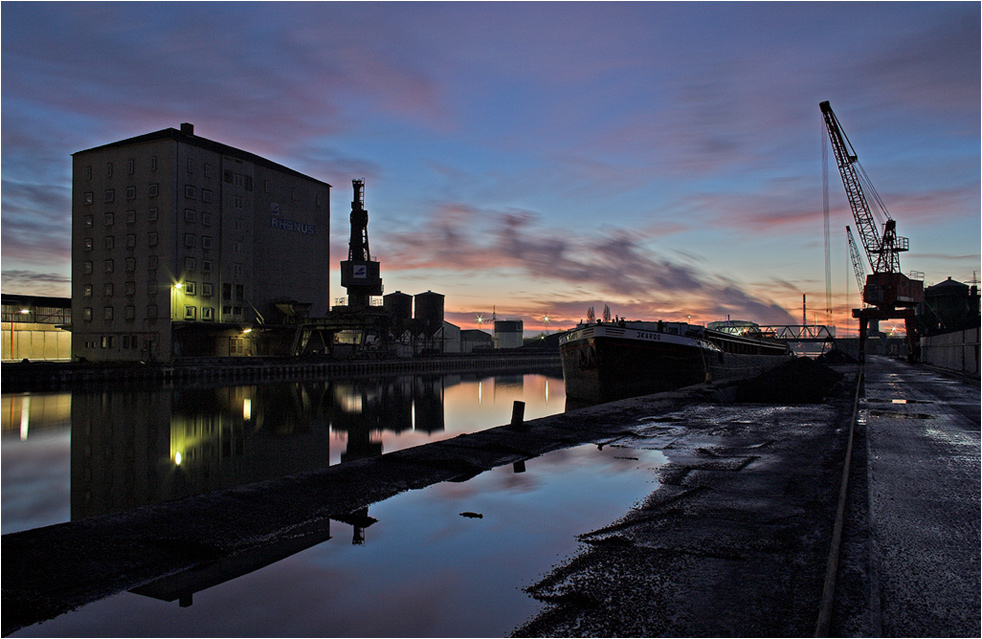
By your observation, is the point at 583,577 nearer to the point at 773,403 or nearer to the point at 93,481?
the point at 93,481

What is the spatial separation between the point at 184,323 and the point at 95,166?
20.0 m

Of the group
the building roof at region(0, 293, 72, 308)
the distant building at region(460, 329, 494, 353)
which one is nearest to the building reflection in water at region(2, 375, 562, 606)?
the building roof at region(0, 293, 72, 308)

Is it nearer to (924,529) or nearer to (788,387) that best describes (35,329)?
(788,387)

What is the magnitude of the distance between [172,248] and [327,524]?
188 feet

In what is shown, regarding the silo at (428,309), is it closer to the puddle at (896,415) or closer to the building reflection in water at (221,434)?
the building reflection in water at (221,434)

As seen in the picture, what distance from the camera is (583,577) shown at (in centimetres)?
704

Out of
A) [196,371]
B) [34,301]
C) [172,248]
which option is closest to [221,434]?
[196,371]

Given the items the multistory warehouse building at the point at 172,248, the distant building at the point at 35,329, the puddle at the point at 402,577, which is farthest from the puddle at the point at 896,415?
the distant building at the point at 35,329

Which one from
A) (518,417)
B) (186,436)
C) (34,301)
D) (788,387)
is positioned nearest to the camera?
(518,417)

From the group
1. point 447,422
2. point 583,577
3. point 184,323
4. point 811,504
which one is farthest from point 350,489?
point 184,323

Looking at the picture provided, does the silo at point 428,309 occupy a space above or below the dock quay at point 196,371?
above

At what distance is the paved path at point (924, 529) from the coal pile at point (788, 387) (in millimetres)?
10027

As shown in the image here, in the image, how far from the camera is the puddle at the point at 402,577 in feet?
20.8

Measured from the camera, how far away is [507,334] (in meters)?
158
